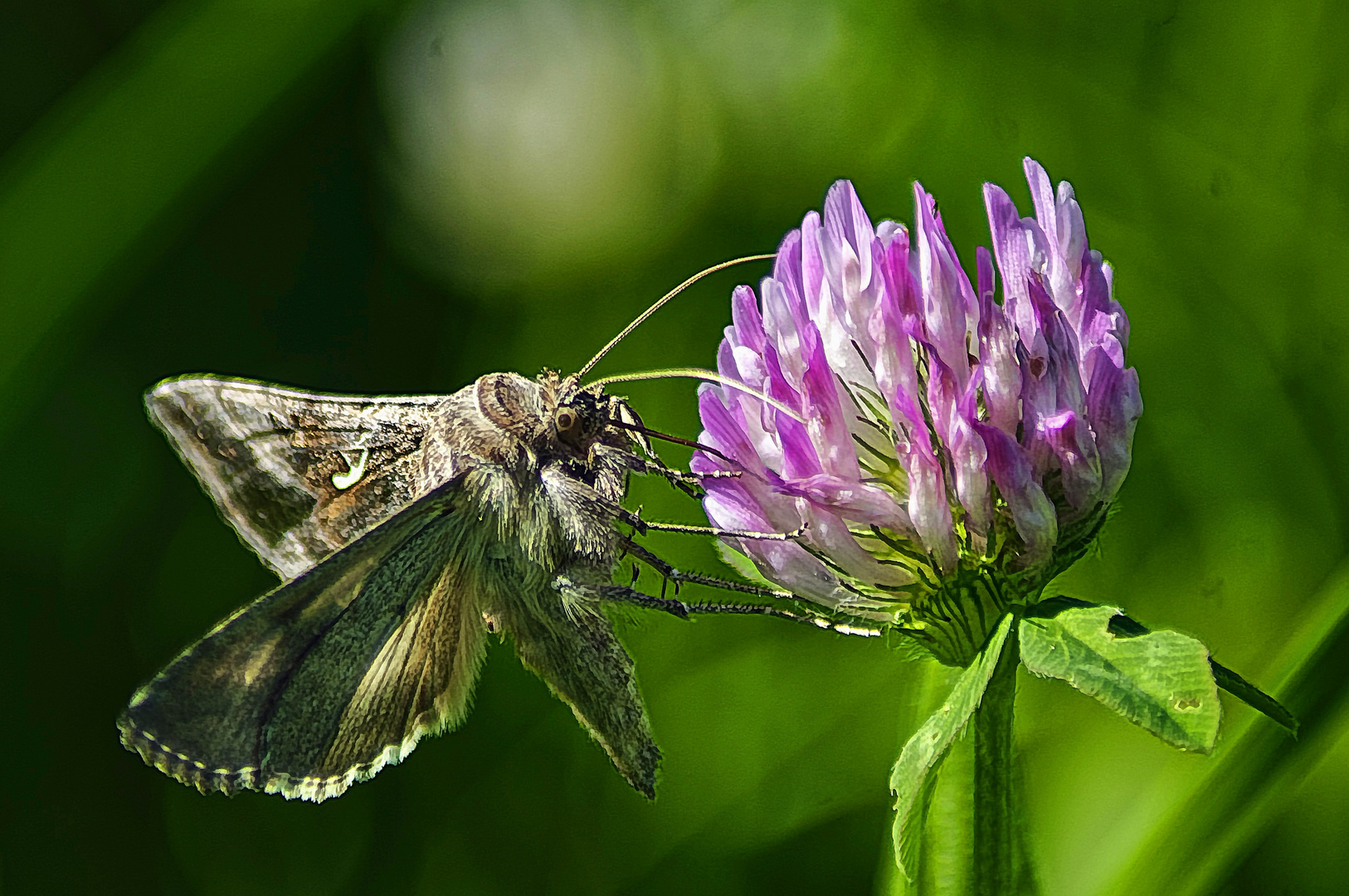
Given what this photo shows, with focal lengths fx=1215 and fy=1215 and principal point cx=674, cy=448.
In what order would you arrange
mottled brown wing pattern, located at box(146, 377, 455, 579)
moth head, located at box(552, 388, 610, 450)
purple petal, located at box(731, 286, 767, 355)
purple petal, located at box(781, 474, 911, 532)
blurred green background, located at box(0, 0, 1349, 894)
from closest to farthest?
1. purple petal, located at box(781, 474, 911, 532)
2. purple petal, located at box(731, 286, 767, 355)
3. moth head, located at box(552, 388, 610, 450)
4. mottled brown wing pattern, located at box(146, 377, 455, 579)
5. blurred green background, located at box(0, 0, 1349, 894)

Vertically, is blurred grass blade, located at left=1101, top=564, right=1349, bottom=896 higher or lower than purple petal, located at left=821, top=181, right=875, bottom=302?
lower

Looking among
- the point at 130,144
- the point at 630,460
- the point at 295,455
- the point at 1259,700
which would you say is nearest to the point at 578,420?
the point at 630,460

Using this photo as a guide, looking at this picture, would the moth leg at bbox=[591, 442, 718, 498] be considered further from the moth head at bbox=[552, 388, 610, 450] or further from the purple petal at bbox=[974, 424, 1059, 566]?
the purple petal at bbox=[974, 424, 1059, 566]

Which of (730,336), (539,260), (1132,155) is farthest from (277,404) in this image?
(1132,155)

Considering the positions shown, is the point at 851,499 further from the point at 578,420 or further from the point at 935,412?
the point at 578,420

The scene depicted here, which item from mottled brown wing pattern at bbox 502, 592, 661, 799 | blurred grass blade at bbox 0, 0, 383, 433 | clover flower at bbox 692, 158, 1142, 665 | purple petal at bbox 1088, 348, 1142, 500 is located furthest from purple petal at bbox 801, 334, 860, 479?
blurred grass blade at bbox 0, 0, 383, 433

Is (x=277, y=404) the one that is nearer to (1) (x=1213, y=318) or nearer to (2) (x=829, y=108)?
(2) (x=829, y=108)

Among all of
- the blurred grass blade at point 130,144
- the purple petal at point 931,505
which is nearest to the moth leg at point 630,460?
the purple petal at point 931,505
